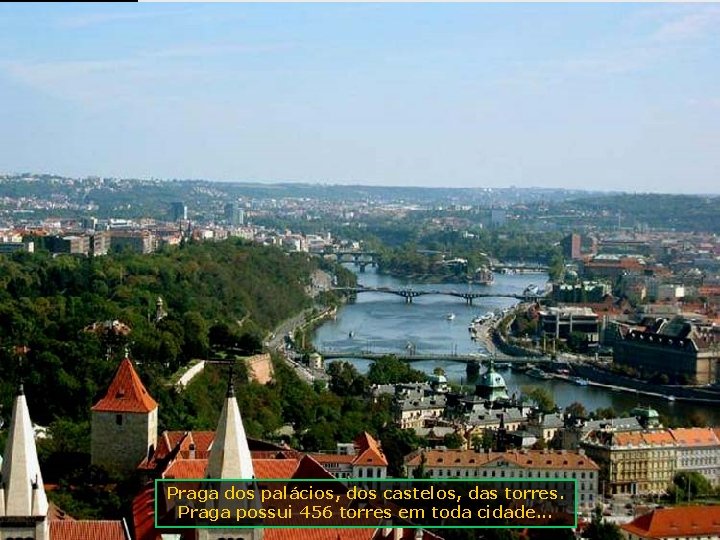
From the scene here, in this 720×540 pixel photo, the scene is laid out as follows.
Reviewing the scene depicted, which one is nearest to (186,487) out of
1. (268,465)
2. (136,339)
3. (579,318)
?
(268,465)

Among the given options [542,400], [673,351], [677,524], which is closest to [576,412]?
[542,400]

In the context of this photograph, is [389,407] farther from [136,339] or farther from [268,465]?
[268,465]

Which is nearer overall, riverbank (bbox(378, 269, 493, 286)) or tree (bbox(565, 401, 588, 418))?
tree (bbox(565, 401, 588, 418))

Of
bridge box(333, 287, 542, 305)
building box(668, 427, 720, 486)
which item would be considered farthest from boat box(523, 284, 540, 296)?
building box(668, 427, 720, 486)

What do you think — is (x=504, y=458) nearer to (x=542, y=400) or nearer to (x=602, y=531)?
(x=602, y=531)

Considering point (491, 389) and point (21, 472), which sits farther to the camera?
point (491, 389)

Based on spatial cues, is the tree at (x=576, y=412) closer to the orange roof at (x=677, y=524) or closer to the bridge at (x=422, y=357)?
the orange roof at (x=677, y=524)

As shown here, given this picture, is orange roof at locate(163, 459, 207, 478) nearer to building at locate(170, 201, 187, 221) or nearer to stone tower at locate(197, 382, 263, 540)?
stone tower at locate(197, 382, 263, 540)
